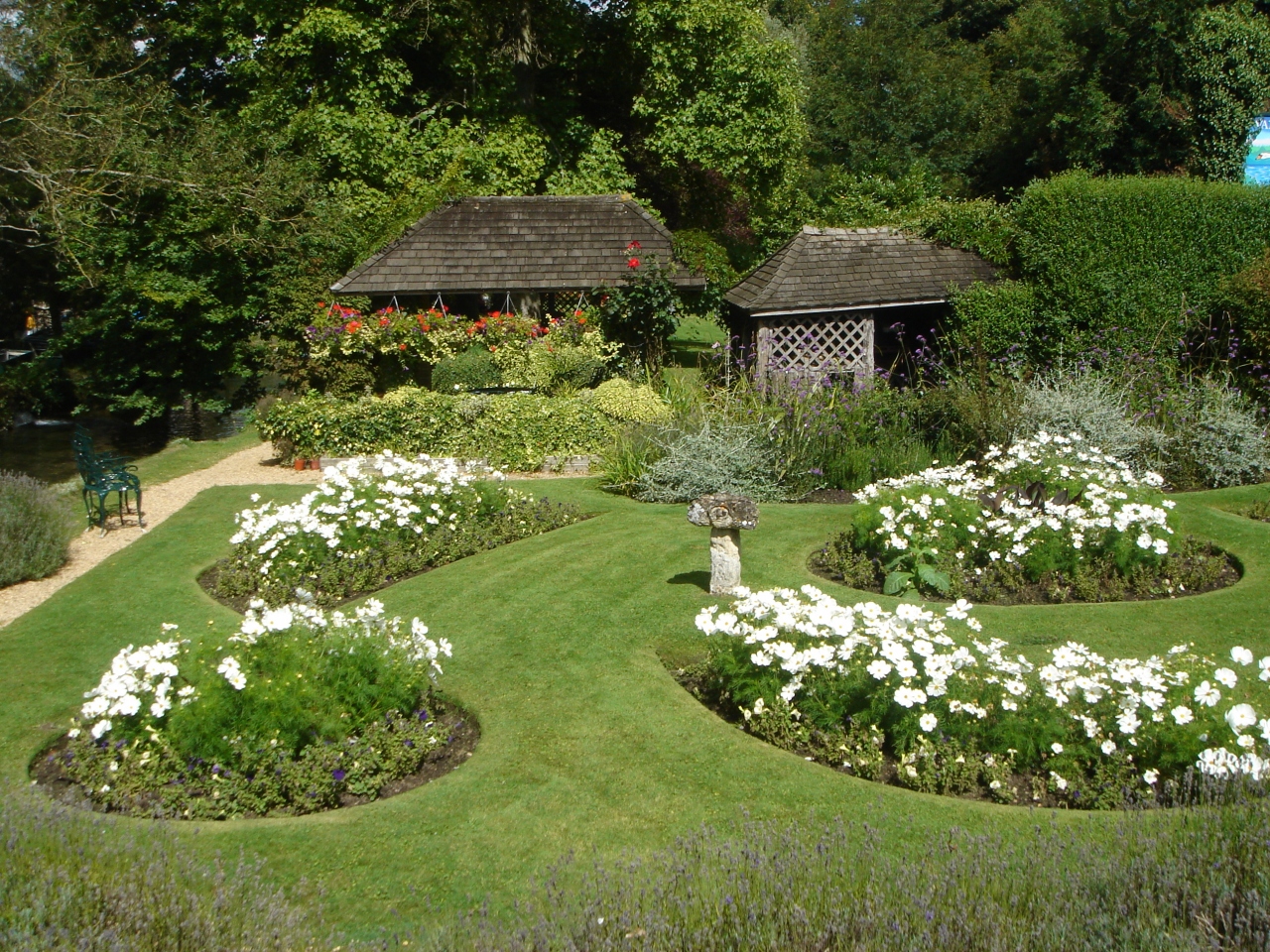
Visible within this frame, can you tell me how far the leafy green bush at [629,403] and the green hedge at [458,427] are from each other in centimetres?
17

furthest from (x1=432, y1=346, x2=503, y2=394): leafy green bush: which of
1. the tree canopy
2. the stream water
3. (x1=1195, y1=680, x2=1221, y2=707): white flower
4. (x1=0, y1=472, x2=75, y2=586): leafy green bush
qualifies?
(x1=1195, y1=680, x2=1221, y2=707): white flower

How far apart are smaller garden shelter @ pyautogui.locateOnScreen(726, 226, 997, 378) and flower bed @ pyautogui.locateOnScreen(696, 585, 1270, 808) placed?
10.7 meters

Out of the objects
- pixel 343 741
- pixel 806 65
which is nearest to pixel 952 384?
pixel 343 741

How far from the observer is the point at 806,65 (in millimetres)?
37312

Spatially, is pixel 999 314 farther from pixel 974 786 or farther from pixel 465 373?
pixel 974 786

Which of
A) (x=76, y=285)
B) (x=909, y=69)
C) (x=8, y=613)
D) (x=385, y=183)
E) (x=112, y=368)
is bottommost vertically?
(x=8, y=613)

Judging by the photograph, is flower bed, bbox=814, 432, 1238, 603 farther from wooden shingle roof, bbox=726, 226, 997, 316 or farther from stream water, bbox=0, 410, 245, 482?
stream water, bbox=0, 410, 245, 482

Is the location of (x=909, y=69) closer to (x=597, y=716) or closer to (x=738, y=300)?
(x=738, y=300)

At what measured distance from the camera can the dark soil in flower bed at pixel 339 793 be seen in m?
5.88

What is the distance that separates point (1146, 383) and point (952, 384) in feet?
8.42

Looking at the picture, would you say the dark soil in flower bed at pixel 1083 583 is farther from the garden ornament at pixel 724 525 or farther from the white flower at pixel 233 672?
the white flower at pixel 233 672

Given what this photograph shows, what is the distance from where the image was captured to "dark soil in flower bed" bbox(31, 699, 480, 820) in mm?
5883

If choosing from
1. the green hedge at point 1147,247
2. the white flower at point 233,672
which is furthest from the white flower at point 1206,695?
the green hedge at point 1147,247

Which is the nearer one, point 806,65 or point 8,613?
point 8,613
